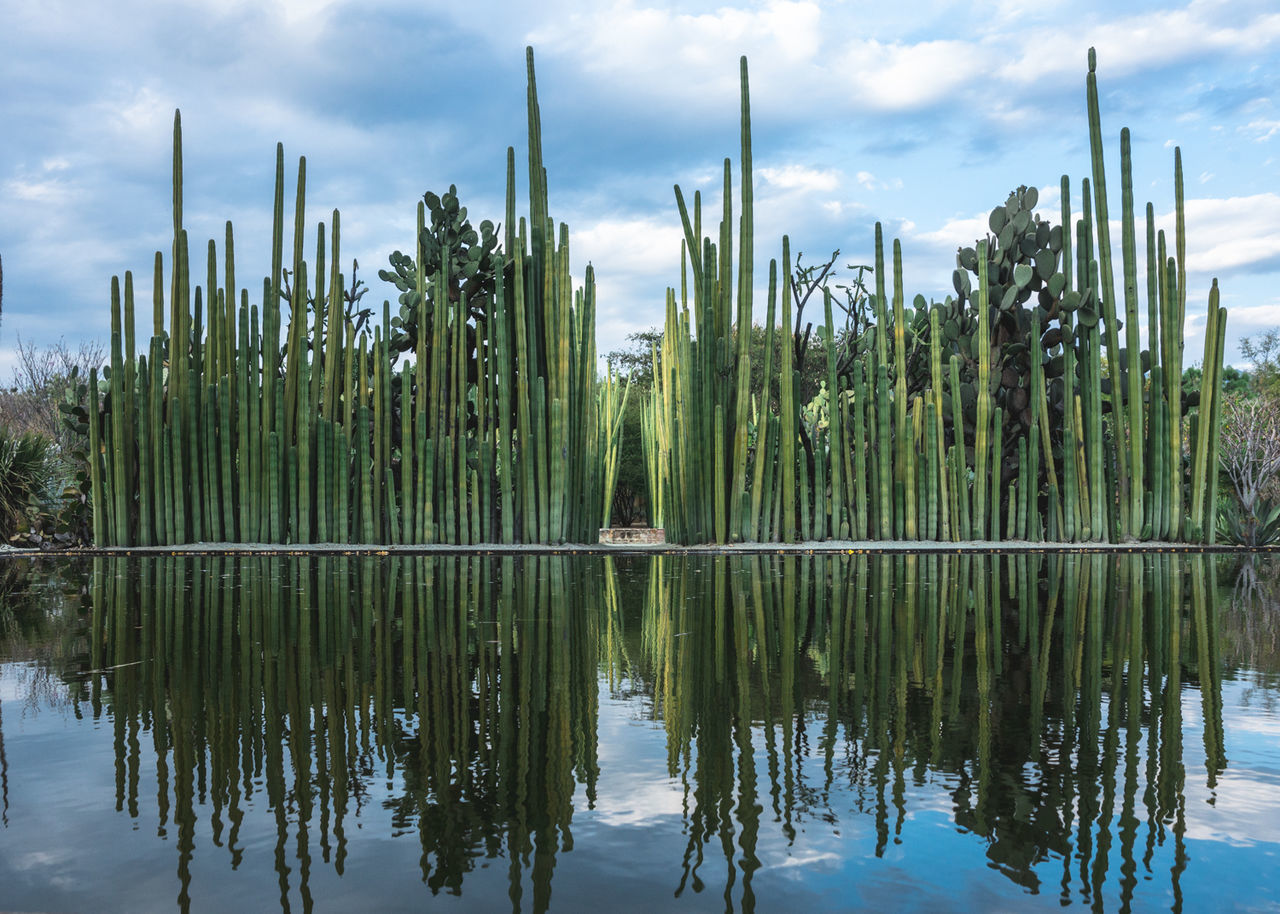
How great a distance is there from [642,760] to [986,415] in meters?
11.3

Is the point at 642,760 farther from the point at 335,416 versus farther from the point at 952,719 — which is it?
the point at 335,416

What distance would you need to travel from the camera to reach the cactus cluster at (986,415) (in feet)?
43.6

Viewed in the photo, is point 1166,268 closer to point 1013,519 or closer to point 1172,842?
point 1013,519

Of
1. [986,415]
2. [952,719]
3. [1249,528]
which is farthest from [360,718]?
[1249,528]

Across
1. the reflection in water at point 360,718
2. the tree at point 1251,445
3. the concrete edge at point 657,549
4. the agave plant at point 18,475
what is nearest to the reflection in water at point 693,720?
the reflection in water at point 360,718

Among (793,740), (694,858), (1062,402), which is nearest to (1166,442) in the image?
(1062,402)

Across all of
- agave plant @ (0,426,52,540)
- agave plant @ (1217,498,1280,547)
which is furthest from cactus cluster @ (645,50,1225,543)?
agave plant @ (0,426,52,540)

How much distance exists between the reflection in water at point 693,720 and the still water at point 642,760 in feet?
0.05

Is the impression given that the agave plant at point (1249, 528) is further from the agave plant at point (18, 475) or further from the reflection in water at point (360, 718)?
the agave plant at point (18, 475)

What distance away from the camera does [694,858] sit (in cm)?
218

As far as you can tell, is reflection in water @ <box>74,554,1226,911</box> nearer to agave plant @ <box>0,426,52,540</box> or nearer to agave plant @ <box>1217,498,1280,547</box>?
agave plant @ <box>1217,498,1280,547</box>

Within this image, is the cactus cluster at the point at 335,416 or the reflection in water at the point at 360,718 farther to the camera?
the cactus cluster at the point at 335,416

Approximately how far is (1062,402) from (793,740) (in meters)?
11.9

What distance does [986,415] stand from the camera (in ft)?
44.2
